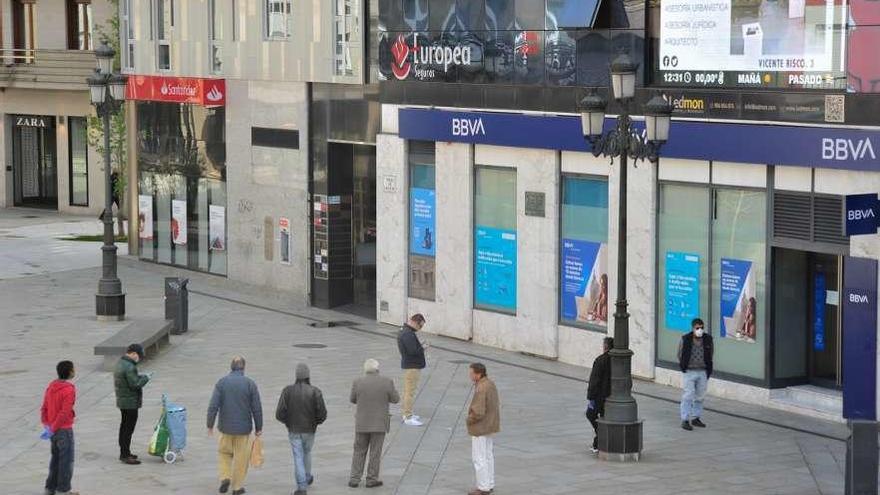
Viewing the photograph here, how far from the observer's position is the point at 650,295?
2806 centimetres

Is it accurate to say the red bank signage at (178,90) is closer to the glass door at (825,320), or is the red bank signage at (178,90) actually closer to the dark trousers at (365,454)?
the glass door at (825,320)

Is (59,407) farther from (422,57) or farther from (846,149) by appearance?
(422,57)

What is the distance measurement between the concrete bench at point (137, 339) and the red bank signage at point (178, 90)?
960cm

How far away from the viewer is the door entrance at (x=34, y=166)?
2530 inches

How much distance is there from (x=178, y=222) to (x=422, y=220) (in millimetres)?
12143

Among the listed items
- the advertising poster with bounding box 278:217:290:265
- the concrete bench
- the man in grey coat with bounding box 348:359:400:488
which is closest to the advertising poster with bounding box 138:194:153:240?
the advertising poster with bounding box 278:217:290:265

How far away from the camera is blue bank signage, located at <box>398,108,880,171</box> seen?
23875mm

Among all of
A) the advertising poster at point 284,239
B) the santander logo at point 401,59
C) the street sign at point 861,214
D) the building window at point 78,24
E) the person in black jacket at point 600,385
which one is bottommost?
the person in black jacket at point 600,385

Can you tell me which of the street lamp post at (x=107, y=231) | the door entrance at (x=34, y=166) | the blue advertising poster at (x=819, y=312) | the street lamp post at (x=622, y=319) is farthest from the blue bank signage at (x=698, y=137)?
the door entrance at (x=34, y=166)

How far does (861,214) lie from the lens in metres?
22.7

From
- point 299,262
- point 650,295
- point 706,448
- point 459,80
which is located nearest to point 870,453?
point 706,448

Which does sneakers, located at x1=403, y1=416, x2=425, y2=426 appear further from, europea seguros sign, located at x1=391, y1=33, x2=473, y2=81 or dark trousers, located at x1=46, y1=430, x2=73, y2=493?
europea seguros sign, located at x1=391, y1=33, x2=473, y2=81

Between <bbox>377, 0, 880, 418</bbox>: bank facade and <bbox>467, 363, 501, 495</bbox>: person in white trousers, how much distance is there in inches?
267

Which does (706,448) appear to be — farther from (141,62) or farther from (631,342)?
(141,62)
